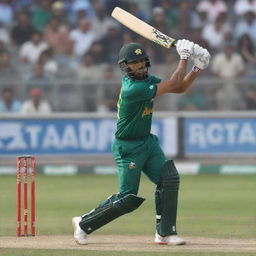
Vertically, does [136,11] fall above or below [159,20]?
A: above

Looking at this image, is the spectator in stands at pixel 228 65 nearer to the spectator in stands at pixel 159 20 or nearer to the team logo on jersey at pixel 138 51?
the spectator in stands at pixel 159 20

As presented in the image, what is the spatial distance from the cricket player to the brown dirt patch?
5.7 inches

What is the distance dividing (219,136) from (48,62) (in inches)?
133

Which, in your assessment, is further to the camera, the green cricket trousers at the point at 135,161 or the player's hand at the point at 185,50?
the green cricket trousers at the point at 135,161

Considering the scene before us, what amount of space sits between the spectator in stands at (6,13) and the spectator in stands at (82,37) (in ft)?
4.19

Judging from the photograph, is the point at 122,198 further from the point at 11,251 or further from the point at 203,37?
the point at 203,37

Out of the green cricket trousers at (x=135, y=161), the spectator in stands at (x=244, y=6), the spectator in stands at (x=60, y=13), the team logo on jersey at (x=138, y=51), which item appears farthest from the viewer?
the spectator in stands at (x=60, y=13)

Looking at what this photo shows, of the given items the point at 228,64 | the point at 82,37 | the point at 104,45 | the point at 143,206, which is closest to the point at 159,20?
the point at 104,45

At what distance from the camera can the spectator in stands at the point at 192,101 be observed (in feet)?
48.4

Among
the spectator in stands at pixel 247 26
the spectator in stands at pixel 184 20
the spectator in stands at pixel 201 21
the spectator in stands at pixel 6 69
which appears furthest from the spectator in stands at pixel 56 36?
the spectator in stands at pixel 247 26

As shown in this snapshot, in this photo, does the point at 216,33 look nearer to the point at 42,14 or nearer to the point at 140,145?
the point at 42,14

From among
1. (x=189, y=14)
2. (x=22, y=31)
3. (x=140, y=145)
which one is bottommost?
(x=140, y=145)

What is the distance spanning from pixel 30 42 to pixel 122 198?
374 inches

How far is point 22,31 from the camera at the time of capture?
1658 cm
